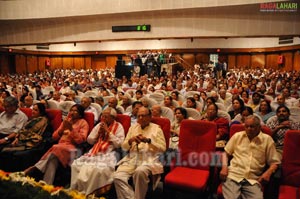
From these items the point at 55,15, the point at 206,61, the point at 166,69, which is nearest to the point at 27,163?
the point at 55,15

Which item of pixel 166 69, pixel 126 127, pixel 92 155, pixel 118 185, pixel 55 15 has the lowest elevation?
pixel 118 185

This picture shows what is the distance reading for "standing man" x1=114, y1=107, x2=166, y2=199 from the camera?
2.94 m

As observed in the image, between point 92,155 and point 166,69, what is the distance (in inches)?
492

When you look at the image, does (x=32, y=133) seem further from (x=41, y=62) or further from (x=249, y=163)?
(x=41, y=62)

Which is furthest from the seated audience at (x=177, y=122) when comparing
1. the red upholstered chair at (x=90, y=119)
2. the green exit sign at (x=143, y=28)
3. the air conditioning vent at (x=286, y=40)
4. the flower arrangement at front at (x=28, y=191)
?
the air conditioning vent at (x=286, y=40)

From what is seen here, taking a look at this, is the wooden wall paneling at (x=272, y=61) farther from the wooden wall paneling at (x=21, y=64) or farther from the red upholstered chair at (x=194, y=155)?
the red upholstered chair at (x=194, y=155)

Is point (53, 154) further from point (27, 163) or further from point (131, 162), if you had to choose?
point (131, 162)

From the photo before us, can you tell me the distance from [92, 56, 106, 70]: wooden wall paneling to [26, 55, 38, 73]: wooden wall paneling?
4270 mm

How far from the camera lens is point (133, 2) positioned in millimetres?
9750

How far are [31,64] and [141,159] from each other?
18.2 metres

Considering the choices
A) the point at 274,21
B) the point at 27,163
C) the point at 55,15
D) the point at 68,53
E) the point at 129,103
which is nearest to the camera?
the point at 27,163

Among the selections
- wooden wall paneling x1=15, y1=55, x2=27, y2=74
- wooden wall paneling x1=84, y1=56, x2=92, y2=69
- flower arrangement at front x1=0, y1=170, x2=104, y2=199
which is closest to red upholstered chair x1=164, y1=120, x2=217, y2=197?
flower arrangement at front x1=0, y1=170, x2=104, y2=199

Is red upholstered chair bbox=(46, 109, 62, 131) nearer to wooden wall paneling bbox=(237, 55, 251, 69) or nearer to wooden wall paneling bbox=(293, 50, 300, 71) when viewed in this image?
wooden wall paneling bbox=(293, 50, 300, 71)

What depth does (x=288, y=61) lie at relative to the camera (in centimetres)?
1661
